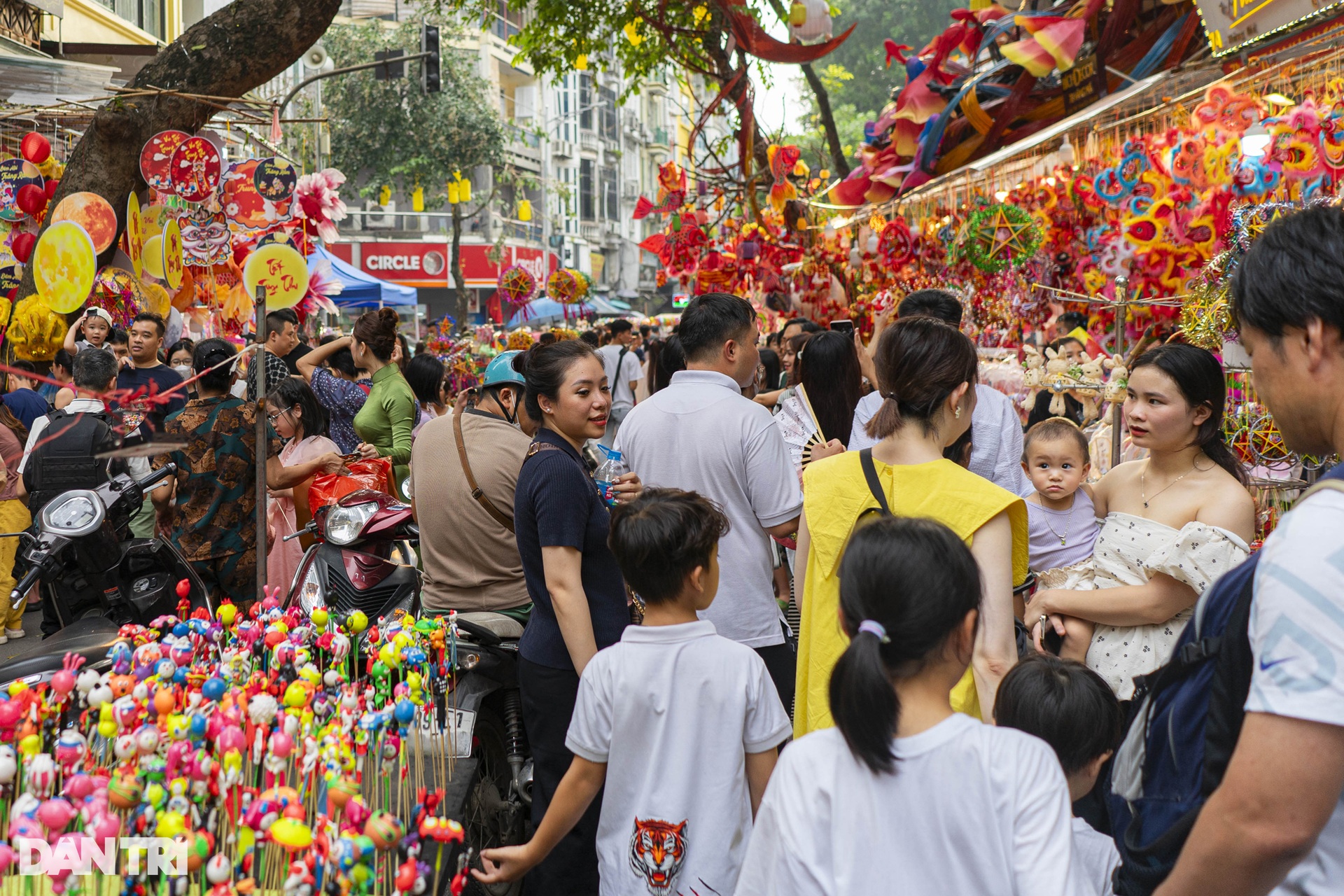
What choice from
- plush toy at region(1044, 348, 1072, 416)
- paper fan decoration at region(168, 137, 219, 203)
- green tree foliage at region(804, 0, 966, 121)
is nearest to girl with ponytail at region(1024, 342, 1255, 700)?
plush toy at region(1044, 348, 1072, 416)

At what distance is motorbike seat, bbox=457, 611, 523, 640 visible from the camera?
373 centimetres

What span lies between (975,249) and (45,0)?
10.7 metres

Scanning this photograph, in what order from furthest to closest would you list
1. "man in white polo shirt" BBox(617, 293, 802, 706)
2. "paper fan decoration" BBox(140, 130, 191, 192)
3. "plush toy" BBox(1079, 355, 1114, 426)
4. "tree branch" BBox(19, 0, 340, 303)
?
1. "tree branch" BBox(19, 0, 340, 303)
2. "paper fan decoration" BBox(140, 130, 191, 192)
3. "plush toy" BBox(1079, 355, 1114, 426)
4. "man in white polo shirt" BBox(617, 293, 802, 706)

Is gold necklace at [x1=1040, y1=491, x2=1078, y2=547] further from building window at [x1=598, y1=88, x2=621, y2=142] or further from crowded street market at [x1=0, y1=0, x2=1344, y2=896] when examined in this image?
building window at [x1=598, y1=88, x2=621, y2=142]

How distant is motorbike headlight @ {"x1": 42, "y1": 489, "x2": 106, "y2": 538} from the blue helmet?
1482 mm

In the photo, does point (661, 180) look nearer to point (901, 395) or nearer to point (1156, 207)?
point (1156, 207)

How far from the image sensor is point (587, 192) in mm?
50938

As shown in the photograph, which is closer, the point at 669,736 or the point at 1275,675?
the point at 1275,675

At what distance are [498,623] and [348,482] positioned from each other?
5.47 ft

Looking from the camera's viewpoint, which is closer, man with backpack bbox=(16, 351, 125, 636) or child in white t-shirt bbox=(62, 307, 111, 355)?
man with backpack bbox=(16, 351, 125, 636)

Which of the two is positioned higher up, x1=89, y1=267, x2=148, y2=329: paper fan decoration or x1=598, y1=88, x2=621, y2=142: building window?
x1=598, y1=88, x2=621, y2=142: building window

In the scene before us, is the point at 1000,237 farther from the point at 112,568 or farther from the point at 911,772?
the point at 911,772

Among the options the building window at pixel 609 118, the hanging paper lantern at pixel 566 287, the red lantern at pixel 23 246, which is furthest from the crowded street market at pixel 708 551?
the building window at pixel 609 118

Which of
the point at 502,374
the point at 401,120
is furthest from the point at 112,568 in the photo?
the point at 401,120
